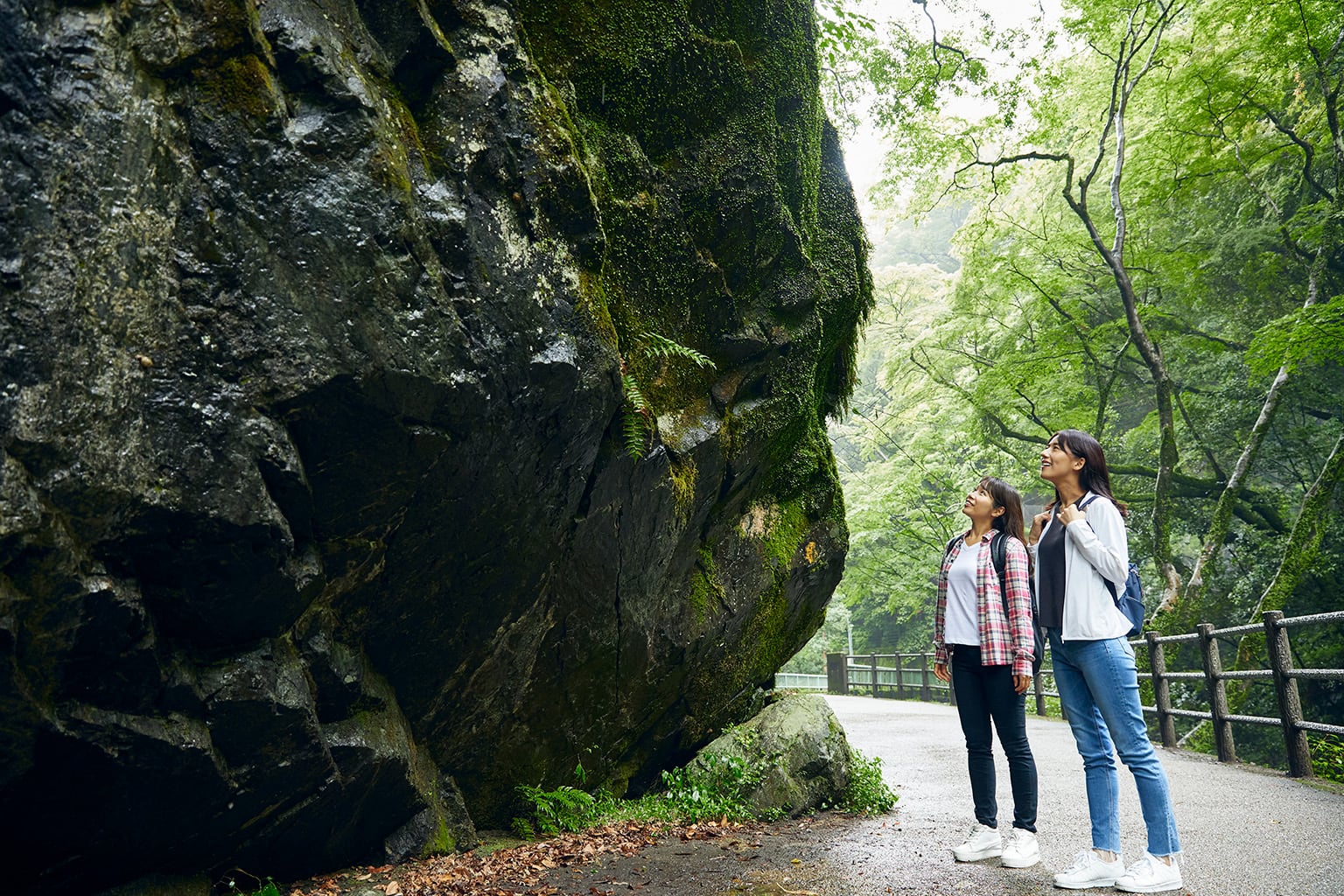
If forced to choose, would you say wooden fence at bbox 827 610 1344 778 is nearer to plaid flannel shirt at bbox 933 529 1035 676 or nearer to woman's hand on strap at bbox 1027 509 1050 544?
woman's hand on strap at bbox 1027 509 1050 544

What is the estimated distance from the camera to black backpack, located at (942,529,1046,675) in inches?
185

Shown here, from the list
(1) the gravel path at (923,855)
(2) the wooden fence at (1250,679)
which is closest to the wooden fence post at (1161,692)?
(2) the wooden fence at (1250,679)

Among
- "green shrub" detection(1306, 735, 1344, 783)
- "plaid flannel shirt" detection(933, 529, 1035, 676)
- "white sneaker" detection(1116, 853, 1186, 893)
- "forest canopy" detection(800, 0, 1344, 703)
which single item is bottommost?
"green shrub" detection(1306, 735, 1344, 783)

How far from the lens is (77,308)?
268 cm

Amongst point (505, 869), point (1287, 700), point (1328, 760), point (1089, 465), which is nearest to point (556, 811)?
point (505, 869)

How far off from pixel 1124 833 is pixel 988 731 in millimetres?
1755

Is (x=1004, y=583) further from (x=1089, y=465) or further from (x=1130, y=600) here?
(x=1089, y=465)

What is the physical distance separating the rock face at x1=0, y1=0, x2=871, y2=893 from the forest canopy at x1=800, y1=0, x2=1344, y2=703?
19.3ft

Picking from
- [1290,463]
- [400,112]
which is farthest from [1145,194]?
[400,112]

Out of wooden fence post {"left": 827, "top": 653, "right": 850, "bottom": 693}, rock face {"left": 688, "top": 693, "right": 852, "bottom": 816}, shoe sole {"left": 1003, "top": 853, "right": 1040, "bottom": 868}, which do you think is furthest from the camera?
wooden fence post {"left": 827, "top": 653, "right": 850, "bottom": 693}

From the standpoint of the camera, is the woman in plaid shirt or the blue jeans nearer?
the blue jeans

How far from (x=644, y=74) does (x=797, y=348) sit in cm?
242

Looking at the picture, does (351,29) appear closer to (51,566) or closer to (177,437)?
(177,437)

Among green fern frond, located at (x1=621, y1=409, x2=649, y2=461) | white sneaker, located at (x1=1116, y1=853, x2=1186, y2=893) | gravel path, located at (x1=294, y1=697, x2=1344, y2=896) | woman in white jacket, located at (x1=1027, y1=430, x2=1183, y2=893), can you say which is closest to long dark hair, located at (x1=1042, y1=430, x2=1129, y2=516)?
woman in white jacket, located at (x1=1027, y1=430, x2=1183, y2=893)
